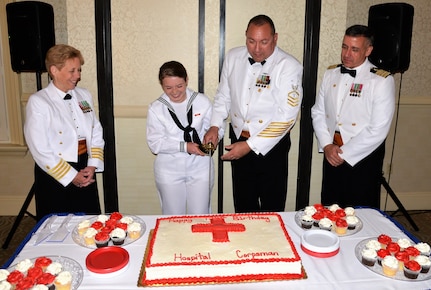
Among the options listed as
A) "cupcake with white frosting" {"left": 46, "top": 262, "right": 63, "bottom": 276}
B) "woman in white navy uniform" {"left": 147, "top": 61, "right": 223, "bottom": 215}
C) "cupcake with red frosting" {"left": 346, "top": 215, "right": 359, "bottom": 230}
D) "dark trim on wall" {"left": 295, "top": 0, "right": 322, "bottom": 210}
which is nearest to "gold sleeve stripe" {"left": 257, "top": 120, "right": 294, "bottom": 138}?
"woman in white navy uniform" {"left": 147, "top": 61, "right": 223, "bottom": 215}

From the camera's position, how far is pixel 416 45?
3.84 m

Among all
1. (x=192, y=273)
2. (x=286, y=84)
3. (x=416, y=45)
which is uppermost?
(x=416, y=45)

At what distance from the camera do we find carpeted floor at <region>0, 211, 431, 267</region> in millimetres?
3424

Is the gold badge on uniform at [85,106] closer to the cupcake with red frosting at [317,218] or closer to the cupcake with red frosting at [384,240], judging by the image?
the cupcake with red frosting at [317,218]

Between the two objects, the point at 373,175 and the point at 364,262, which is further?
the point at 373,175

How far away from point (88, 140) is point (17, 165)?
1489mm

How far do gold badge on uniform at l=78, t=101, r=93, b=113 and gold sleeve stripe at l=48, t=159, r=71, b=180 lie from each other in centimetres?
35

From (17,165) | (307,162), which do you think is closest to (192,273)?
(307,162)

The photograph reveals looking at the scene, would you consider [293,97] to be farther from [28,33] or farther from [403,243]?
[28,33]

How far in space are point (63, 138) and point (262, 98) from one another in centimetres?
128

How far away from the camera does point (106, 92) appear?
3.45m

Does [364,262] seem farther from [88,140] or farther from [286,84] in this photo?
[88,140]

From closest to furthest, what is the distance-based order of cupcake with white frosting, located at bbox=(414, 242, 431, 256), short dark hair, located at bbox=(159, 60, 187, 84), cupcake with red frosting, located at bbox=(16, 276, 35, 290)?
cupcake with red frosting, located at bbox=(16, 276, 35, 290), cupcake with white frosting, located at bbox=(414, 242, 431, 256), short dark hair, located at bbox=(159, 60, 187, 84)

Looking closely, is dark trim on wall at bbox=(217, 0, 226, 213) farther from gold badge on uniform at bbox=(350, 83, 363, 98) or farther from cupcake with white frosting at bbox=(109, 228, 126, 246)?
cupcake with white frosting at bbox=(109, 228, 126, 246)
